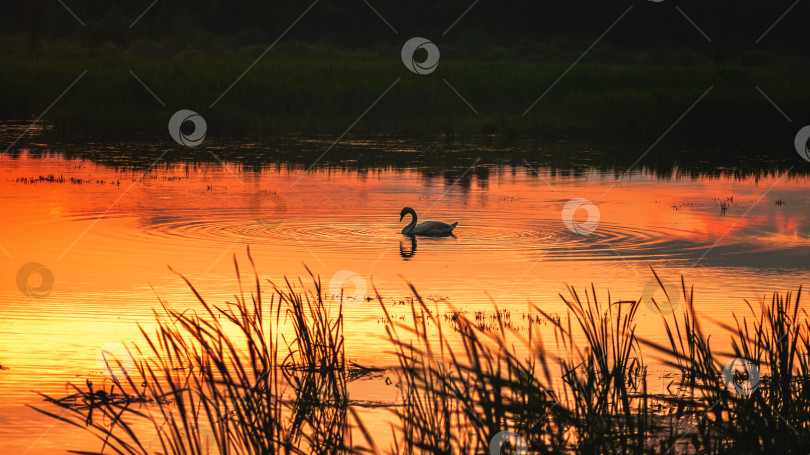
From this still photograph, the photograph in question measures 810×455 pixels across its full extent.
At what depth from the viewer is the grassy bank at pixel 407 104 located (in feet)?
97.1

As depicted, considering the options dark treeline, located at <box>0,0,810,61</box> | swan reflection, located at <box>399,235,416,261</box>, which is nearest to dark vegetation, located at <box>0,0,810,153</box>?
dark treeline, located at <box>0,0,810,61</box>

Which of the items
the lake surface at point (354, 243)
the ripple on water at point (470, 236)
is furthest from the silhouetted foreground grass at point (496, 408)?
the ripple on water at point (470, 236)

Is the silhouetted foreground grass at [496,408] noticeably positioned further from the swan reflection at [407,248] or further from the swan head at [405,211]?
the swan head at [405,211]

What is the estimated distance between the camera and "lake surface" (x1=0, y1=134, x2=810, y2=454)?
844 centimetres

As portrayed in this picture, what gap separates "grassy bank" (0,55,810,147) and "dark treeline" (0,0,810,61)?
29218mm

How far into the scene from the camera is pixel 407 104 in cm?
3300

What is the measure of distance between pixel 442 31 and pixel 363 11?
578cm

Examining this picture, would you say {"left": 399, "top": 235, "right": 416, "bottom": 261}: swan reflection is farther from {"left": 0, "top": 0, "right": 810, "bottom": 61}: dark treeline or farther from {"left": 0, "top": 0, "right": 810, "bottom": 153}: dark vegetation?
{"left": 0, "top": 0, "right": 810, "bottom": 61}: dark treeline

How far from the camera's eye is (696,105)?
3056 centimetres

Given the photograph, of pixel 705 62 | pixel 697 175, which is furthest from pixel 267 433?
pixel 705 62

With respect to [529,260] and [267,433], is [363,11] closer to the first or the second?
[529,260]

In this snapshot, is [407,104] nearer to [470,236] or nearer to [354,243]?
[470,236]

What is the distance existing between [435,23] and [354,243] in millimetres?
58856

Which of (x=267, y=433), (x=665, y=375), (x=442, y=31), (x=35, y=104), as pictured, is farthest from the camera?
(x=442, y=31)
